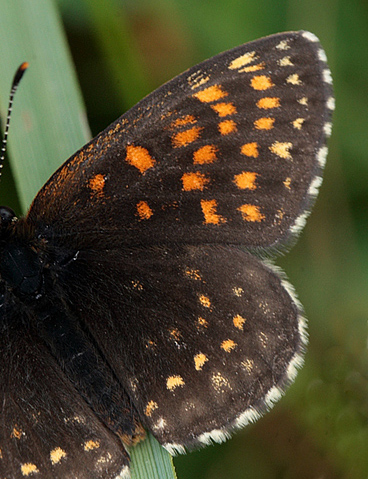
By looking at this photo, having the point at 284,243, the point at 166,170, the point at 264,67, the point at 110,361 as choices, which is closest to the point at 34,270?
the point at 110,361

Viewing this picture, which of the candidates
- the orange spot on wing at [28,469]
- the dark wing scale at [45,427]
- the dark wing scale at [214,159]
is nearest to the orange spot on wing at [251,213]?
the dark wing scale at [214,159]

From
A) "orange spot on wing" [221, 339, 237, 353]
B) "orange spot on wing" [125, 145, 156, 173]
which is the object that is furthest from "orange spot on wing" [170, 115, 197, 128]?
"orange spot on wing" [221, 339, 237, 353]

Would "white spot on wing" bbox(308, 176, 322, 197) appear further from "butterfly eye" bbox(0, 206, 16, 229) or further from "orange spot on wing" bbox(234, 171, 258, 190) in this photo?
"butterfly eye" bbox(0, 206, 16, 229)

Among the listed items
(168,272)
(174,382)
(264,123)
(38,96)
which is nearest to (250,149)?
(264,123)

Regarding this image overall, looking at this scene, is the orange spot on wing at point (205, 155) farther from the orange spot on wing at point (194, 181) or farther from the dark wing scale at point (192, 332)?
the dark wing scale at point (192, 332)

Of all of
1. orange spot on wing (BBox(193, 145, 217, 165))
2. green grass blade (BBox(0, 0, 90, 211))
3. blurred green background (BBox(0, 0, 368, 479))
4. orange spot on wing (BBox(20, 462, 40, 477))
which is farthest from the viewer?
blurred green background (BBox(0, 0, 368, 479))

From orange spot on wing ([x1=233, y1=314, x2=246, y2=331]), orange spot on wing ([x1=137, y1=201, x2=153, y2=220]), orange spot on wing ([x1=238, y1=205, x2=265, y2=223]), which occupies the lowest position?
orange spot on wing ([x1=233, y1=314, x2=246, y2=331])
